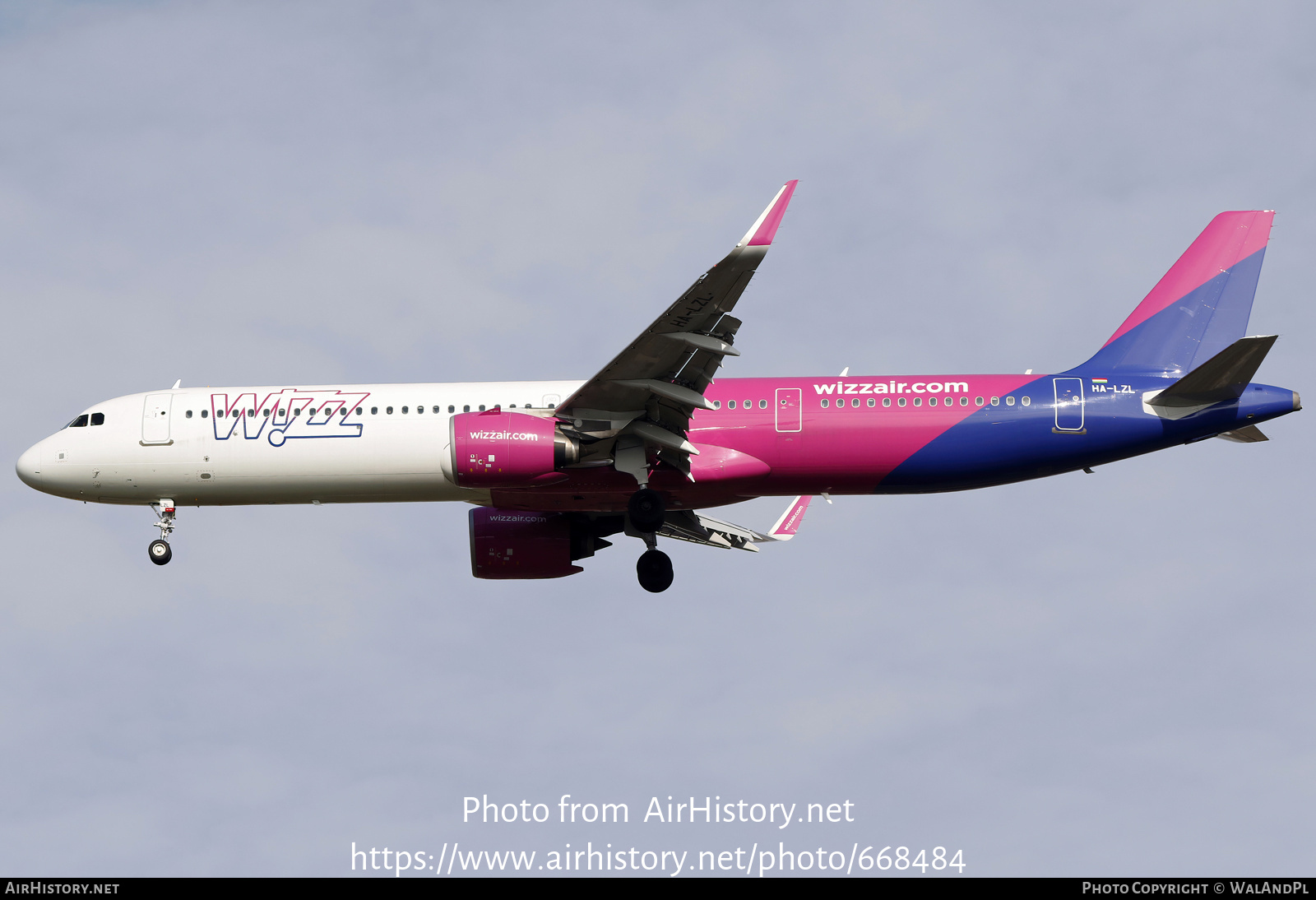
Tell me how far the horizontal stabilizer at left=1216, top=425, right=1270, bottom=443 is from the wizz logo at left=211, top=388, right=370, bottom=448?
17.4 m

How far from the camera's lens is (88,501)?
29.5 meters

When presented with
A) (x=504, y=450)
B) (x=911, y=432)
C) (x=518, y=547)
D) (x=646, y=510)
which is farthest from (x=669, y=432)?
(x=518, y=547)

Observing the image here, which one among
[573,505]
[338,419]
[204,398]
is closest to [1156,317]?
[573,505]

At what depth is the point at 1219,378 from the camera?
27000mm

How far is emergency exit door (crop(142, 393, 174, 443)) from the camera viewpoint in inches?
1131

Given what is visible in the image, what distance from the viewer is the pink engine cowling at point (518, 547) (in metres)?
30.9

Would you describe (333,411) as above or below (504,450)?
above

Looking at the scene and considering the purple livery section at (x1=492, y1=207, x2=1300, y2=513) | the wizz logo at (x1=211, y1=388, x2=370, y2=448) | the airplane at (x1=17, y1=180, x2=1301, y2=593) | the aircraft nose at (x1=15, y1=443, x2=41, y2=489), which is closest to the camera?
the airplane at (x1=17, y1=180, x2=1301, y2=593)

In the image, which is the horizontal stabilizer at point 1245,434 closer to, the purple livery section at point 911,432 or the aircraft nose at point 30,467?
the purple livery section at point 911,432

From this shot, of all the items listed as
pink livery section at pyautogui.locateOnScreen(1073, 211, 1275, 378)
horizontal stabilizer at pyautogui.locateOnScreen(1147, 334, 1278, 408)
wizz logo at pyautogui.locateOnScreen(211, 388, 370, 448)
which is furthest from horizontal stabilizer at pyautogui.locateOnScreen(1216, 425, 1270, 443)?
wizz logo at pyautogui.locateOnScreen(211, 388, 370, 448)

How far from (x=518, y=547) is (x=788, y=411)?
7172 millimetres

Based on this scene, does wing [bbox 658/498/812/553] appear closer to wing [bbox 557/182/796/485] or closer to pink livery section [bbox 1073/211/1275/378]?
wing [bbox 557/182/796/485]

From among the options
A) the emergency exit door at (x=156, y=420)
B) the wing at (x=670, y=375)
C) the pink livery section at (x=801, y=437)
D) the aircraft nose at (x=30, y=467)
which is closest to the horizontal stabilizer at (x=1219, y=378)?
the pink livery section at (x=801, y=437)

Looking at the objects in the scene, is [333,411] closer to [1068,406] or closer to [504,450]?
[504,450]
